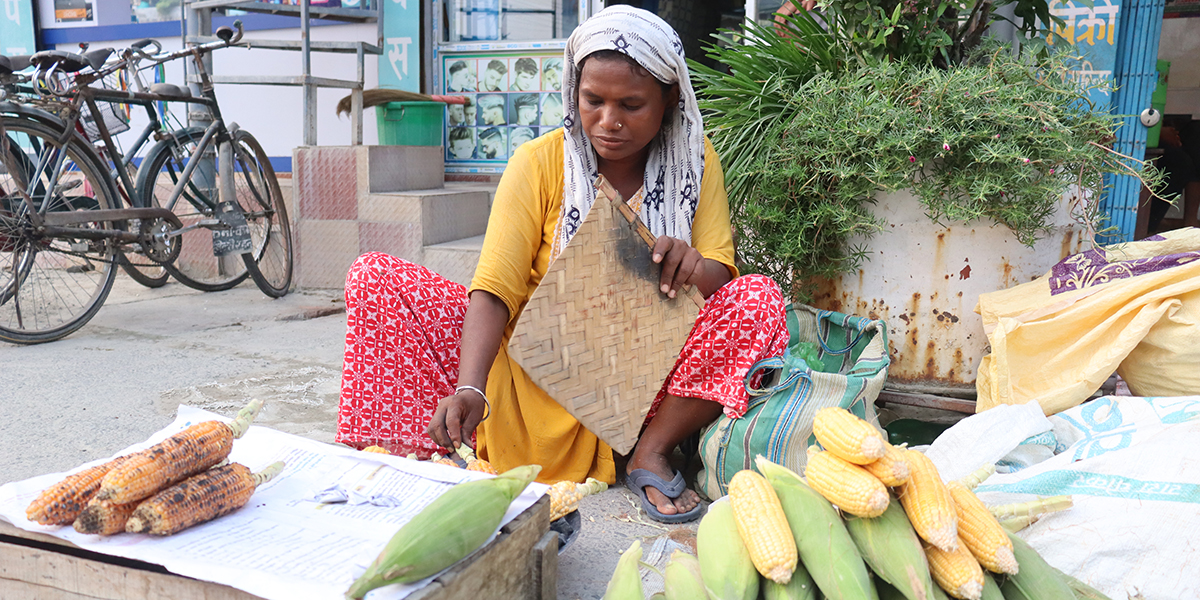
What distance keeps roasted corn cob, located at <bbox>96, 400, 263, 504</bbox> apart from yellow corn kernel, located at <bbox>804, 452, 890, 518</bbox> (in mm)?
991

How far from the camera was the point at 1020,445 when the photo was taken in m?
2.01

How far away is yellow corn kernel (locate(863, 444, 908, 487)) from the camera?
117 centimetres

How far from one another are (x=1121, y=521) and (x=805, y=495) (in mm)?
866

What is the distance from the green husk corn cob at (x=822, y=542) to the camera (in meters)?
1.11

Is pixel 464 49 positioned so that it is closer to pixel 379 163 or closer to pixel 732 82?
pixel 379 163

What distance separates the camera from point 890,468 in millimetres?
1173

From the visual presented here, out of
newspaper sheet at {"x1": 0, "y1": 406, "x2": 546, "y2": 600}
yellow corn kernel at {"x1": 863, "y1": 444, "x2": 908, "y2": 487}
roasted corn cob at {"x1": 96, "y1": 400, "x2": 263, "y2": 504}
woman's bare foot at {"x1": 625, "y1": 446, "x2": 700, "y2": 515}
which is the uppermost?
yellow corn kernel at {"x1": 863, "y1": 444, "x2": 908, "y2": 487}

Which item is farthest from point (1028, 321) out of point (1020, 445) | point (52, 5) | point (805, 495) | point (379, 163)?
point (52, 5)

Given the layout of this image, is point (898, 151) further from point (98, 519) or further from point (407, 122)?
point (407, 122)

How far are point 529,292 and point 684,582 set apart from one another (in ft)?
3.87

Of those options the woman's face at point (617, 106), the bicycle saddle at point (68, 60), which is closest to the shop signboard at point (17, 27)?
the bicycle saddle at point (68, 60)

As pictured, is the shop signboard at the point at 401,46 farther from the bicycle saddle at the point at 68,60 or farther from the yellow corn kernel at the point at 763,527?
the yellow corn kernel at the point at 763,527

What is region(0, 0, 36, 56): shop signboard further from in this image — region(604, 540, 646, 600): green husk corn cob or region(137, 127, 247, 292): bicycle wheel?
region(604, 540, 646, 600): green husk corn cob

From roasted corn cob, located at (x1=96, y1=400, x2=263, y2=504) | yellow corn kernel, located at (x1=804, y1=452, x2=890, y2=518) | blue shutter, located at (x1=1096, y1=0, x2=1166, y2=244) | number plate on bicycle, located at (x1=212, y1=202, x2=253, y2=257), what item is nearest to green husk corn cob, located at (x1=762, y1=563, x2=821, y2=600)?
yellow corn kernel, located at (x1=804, y1=452, x2=890, y2=518)
